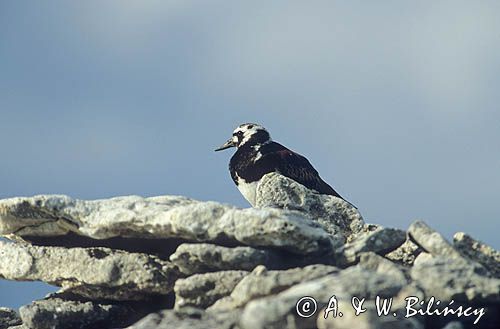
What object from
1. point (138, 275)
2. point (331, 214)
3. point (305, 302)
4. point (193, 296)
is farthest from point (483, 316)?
point (331, 214)

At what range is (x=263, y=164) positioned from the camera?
744 inches

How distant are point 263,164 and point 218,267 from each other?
7.85 meters

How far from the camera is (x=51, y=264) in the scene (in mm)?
13016

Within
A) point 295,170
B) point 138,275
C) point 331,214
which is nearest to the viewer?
point 138,275

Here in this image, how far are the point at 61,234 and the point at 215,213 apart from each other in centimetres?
312

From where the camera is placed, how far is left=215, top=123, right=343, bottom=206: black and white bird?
1845 centimetres

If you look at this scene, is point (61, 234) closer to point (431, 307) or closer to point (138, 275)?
point (138, 275)

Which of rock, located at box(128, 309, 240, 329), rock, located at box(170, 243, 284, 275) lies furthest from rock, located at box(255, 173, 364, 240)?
rock, located at box(128, 309, 240, 329)

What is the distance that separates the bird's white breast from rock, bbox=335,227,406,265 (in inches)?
269

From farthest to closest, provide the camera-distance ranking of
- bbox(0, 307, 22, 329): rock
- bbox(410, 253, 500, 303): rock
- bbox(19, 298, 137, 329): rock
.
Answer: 1. bbox(0, 307, 22, 329): rock
2. bbox(19, 298, 137, 329): rock
3. bbox(410, 253, 500, 303): rock

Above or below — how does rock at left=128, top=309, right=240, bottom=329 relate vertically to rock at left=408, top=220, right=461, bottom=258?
below

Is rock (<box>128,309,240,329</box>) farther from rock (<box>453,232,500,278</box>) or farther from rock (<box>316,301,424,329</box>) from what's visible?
rock (<box>453,232,500,278</box>)

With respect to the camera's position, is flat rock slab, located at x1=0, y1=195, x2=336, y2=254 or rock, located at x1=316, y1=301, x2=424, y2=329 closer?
rock, located at x1=316, y1=301, x2=424, y2=329

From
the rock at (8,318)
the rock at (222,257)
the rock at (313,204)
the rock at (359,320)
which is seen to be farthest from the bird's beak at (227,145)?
the rock at (359,320)
